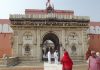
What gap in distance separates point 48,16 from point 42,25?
1229 millimetres

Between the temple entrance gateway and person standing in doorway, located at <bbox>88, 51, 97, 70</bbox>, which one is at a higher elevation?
the temple entrance gateway

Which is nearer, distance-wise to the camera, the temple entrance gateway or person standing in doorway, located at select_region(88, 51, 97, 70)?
person standing in doorway, located at select_region(88, 51, 97, 70)

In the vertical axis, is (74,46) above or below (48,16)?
below

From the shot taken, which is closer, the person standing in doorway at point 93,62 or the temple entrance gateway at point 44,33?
the person standing in doorway at point 93,62

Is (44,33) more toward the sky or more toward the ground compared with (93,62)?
more toward the sky

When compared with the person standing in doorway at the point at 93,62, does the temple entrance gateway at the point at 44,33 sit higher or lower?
higher

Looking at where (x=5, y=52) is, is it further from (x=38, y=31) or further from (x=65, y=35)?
(x=65, y=35)

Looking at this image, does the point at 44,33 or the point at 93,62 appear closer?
the point at 93,62

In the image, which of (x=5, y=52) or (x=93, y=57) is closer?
(x=93, y=57)

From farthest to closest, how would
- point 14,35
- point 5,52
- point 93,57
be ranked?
point 5,52
point 14,35
point 93,57

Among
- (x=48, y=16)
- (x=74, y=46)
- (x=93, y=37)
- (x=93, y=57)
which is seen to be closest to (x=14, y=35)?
(x=48, y=16)

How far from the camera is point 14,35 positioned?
104 feet

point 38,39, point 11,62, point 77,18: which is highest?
point 77,18

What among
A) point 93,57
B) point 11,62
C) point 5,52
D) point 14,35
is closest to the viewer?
point 93,57
